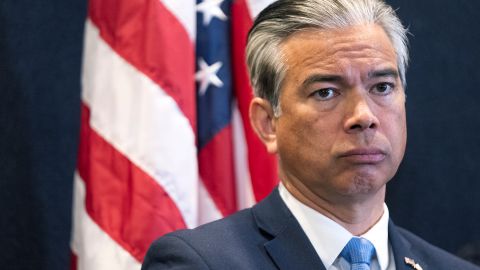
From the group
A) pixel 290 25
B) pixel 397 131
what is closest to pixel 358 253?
pixel 397 131

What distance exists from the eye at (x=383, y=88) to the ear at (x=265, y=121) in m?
0.26

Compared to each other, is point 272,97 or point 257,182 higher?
point 272,97

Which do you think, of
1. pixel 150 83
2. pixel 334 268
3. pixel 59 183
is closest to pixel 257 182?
pixel 150 83

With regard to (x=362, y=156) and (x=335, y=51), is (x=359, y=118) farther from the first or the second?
(x=335, y=51)

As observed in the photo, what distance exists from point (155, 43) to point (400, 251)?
1.09 m

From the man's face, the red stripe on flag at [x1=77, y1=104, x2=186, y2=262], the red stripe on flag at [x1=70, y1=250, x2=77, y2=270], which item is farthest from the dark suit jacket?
the red stripe on flag at [x1=70, y1=250, x2=77, y2=270]

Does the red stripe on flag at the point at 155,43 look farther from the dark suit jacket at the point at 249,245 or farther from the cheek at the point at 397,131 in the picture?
the cheek at the point at 397,131

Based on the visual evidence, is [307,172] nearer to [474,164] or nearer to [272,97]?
[272,97]

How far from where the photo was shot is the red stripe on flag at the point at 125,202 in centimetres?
278

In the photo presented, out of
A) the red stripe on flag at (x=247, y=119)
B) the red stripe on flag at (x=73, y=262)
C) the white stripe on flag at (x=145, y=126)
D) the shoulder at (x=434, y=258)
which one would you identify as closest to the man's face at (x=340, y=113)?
the shoulder at (x=434, y=258)

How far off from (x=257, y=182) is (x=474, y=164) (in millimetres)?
1142

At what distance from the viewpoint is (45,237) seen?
10.5ft

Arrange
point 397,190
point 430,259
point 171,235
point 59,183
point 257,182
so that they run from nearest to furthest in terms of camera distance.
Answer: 1. point 171,235
2. point 430,259
3. point 257,182
4. point 59,183
5. point 397,190

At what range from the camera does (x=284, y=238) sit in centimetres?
210
